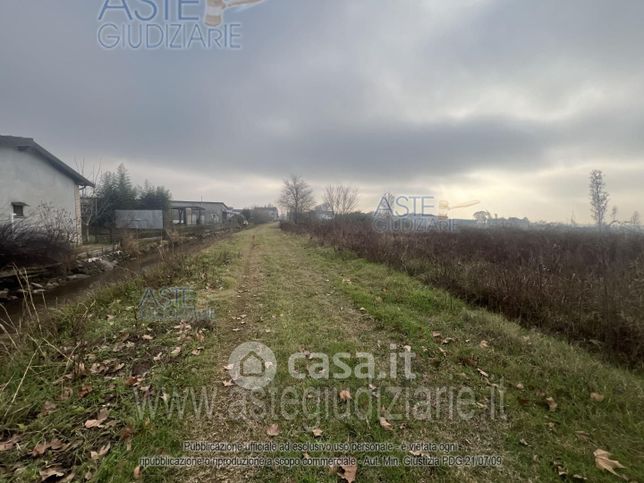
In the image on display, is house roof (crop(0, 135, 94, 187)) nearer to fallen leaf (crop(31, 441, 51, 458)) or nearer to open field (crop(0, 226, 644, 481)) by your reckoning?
open field (crop(0, 226, 644, 481))

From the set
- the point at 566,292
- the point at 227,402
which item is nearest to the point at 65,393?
the point at 227,402

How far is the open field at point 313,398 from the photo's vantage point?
192 cm

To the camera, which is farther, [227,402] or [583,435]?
[227,402]

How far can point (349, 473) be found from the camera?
1828mm

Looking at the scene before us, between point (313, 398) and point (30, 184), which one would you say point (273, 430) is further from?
point (30, 184)

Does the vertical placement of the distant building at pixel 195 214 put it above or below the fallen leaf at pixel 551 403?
above

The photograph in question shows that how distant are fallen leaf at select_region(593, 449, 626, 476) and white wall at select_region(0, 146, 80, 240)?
18819mm

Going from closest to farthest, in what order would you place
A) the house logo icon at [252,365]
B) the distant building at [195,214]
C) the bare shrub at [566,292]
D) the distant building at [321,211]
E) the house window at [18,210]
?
1. the house logo icon at [252,365]
2. the bare shrub at [566,292]
3. the house window at [18,210]
4. the distant building at [321,211]
5. the distant building at [195,214]

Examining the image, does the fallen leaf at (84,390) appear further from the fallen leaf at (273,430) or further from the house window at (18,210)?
the house window at (18,210)

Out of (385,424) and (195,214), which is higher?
(195,214)

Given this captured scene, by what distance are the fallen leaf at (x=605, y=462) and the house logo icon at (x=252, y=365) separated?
2.85 metres

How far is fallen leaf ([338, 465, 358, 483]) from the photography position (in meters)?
1.79

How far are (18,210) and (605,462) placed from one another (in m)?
21.4

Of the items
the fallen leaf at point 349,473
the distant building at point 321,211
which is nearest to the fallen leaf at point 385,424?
the fallen leaf at point 349,473
